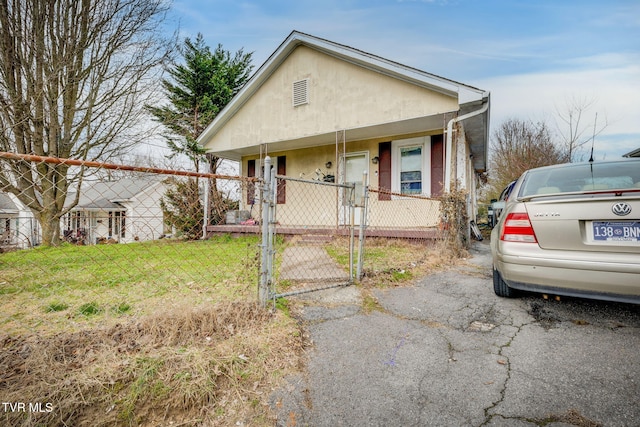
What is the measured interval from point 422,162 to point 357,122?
2.17 meters

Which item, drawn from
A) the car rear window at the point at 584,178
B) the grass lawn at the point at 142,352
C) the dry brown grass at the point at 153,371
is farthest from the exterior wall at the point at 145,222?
the car rear window at the point at 584,178

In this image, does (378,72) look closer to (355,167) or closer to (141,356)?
(355,167)

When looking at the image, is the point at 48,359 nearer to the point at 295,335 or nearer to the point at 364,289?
the point at 295,335

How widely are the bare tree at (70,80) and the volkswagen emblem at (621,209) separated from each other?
33.3ft

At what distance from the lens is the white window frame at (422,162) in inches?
311

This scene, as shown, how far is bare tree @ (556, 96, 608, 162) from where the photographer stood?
13134 millimetres

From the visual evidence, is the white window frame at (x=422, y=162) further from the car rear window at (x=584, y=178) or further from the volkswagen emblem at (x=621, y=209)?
the volkswagen emblem at (x=621, y=209)

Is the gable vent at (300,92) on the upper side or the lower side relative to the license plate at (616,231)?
upper

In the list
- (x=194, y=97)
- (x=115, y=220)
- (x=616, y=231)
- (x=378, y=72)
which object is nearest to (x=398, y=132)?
(x=378, y=72)

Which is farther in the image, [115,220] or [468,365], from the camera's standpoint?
[115,220]

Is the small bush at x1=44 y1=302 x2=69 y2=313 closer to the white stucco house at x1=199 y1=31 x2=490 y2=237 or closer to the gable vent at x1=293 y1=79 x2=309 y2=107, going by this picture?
the white stucco house at x1=199 y1=31 x2=490 y2=237

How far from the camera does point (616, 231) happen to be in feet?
7.21

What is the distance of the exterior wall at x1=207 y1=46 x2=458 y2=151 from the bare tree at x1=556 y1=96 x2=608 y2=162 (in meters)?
11.7

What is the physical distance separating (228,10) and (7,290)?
9801 mm
